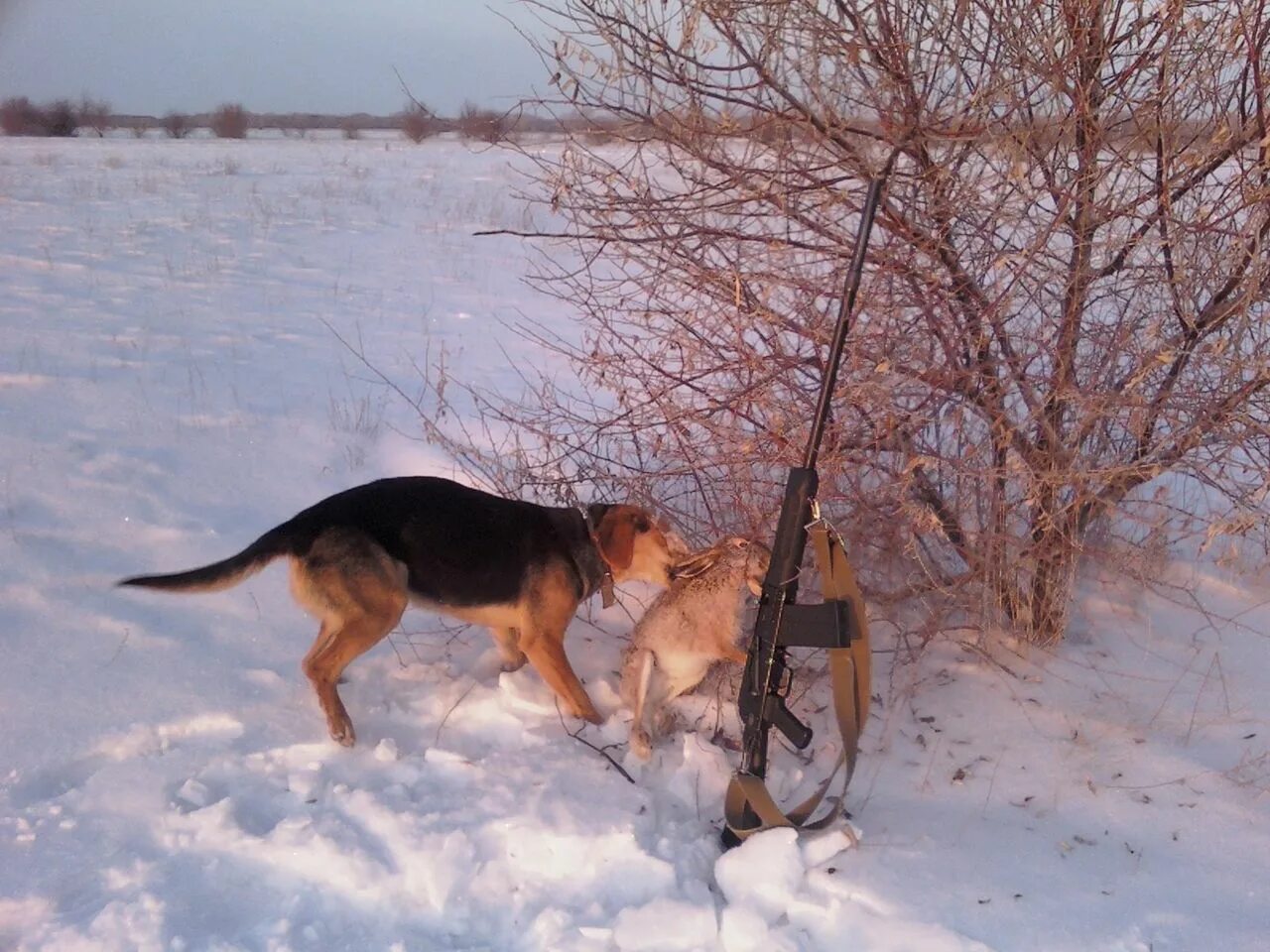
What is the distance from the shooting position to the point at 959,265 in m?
3.70

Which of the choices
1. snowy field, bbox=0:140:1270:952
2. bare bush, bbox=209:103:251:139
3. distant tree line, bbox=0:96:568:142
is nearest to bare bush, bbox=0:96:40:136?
distant tree line, bbox=0:96:568:142

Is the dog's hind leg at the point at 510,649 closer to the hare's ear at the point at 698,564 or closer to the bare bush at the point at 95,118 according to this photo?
the hare's ear at the point at 698,564

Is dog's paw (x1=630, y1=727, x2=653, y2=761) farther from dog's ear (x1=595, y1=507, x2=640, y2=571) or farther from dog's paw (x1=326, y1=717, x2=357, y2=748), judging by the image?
dog's paw (x1=326, y1=717, x2=357, y2=748)

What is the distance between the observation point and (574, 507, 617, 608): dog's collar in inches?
167

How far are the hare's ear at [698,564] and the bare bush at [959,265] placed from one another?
45cm

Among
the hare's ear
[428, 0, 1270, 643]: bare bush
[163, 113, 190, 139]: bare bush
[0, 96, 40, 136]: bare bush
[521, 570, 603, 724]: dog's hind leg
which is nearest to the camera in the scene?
[428, 0, 1270, 643]: bare bush

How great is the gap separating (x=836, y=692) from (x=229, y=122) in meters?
45.9

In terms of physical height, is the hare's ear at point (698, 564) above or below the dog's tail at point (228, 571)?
above

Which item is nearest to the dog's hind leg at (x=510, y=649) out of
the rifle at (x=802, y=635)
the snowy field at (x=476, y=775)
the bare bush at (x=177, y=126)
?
the snowy field at (x=476, y=775)

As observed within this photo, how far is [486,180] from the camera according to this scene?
890 inches

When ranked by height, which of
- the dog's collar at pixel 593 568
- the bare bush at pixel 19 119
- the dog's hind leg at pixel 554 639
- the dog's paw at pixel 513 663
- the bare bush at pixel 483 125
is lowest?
the dog's paw at pixel 513 663

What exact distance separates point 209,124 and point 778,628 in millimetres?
48168

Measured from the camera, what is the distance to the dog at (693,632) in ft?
12.5

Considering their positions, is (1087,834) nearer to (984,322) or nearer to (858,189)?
(984,322)
